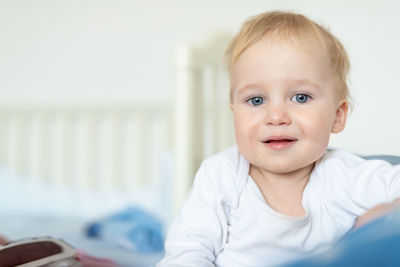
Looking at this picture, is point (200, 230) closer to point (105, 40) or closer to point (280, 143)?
point (280, 143)

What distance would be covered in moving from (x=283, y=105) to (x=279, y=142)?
0.05 metres

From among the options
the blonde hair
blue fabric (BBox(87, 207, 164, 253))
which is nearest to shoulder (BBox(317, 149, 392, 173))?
the blonde hair

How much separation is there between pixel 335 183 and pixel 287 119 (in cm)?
15

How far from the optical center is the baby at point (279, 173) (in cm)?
67

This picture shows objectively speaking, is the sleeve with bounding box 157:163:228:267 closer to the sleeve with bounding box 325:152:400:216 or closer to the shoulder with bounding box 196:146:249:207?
the shoulder with bounding box 196:146:249:207

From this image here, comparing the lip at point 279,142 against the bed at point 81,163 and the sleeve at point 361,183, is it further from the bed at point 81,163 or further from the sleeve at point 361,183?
the bed at point 81,163

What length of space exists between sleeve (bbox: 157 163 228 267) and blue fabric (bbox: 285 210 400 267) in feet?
1.21

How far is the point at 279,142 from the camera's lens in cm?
67

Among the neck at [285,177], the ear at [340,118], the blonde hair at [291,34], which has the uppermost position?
the blonde hair at [291,34]

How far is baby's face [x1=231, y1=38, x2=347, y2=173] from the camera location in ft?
2.18

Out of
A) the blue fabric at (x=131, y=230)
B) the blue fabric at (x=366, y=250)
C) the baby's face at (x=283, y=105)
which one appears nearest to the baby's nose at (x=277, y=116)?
the baby's face at (x=283, y=105)

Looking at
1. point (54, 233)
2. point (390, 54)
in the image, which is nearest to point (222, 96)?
point (390, 54)

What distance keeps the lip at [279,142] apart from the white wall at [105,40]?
0.96 m

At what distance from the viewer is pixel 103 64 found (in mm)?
2082
